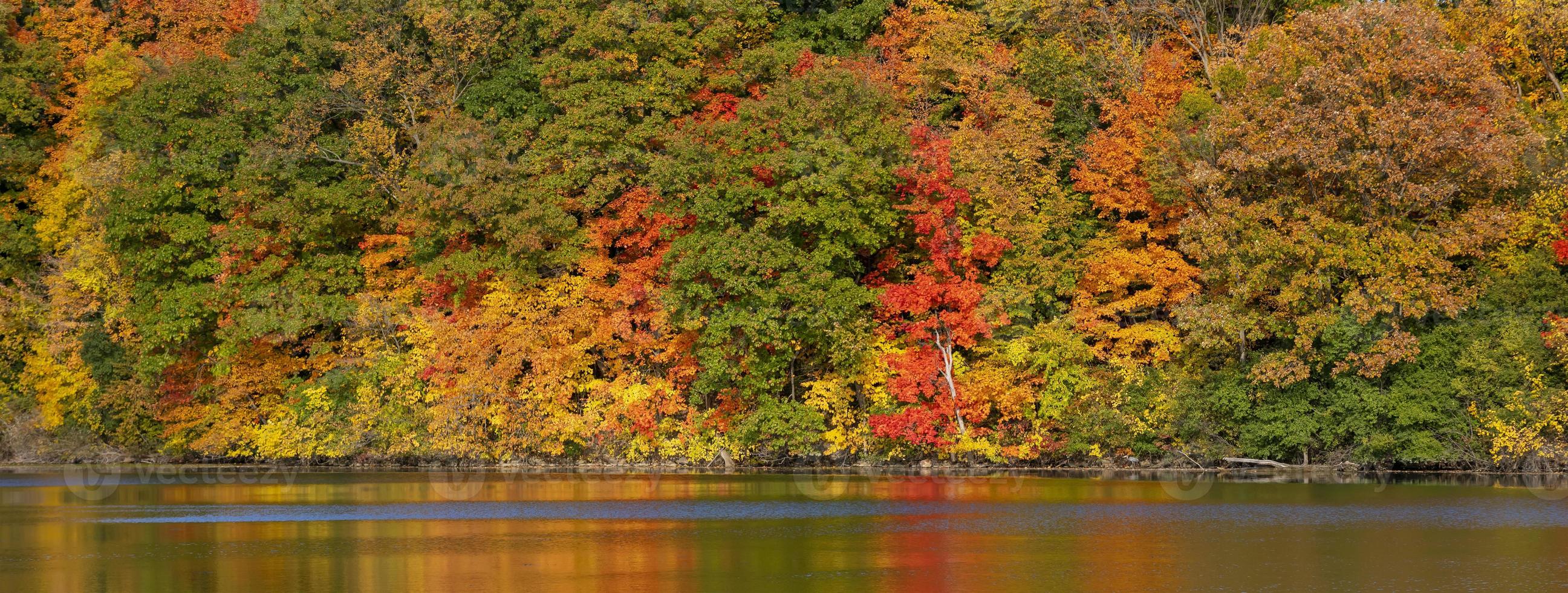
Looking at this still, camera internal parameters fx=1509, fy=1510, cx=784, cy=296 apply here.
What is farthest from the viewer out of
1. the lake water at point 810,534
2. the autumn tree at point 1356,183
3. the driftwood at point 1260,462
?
the driftwood at point 1260,462

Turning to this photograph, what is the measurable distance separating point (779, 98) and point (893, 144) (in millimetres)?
3596

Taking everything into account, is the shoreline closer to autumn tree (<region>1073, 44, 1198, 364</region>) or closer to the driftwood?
the driftwood

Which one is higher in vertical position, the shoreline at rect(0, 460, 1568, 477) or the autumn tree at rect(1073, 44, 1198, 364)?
the autumn tree at rect(1073, 44, 1198, 364)

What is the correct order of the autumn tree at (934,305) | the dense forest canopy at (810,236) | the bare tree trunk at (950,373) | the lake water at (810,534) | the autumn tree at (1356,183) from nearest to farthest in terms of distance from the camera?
the lake water at (810,534) < the autumn tree at (1356,183) < the dense forest canopy at (810,236) < the autumn tree at (934,305) < the bare tree trunk at (950,373)

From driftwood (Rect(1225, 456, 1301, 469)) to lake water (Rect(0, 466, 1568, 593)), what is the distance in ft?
1.82

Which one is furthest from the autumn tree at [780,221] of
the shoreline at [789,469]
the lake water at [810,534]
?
the lake water at [810,534]

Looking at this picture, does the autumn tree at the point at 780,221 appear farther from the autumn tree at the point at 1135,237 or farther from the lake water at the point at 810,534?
the autumn tree at the point at 1135,237

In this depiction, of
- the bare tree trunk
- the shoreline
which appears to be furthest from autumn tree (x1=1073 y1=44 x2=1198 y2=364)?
the bare tree trunk

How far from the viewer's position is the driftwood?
138ft

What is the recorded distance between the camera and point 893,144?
145 ft

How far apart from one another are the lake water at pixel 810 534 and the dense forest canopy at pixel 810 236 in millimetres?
3174

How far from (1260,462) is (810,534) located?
19064 millimetres

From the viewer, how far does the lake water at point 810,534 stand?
21.8 m

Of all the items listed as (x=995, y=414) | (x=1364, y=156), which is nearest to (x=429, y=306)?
(x=995, y=414)
